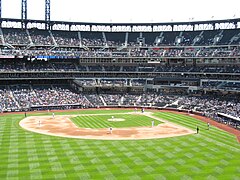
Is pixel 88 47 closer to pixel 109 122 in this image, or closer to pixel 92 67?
pixel 92 67

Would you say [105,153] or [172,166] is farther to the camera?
[105,153]

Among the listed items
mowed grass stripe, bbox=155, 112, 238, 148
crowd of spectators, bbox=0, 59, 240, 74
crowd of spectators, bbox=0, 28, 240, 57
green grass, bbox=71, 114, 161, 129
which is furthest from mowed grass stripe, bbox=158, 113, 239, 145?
crowd of spectators, bbox=0, 28, 240, 57

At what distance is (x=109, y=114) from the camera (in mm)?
65500

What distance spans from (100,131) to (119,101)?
3300cm

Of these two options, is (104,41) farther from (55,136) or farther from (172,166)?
(172,166)

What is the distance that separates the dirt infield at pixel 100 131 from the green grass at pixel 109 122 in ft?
6.91

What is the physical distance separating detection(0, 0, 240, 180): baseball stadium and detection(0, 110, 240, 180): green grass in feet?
0.34

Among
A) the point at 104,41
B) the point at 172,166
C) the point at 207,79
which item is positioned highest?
the point at 104,41

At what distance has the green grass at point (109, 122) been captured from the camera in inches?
2080

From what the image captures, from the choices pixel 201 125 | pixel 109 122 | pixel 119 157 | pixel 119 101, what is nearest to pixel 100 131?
pixel 109 122

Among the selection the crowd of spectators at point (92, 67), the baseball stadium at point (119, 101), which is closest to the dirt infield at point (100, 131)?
the baseball stadium at point (119, 101)

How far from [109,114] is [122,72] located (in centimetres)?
2449

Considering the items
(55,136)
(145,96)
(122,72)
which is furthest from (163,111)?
(55,136)

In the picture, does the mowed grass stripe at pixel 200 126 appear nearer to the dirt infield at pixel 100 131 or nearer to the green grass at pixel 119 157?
the green grass at pixel 119 157
